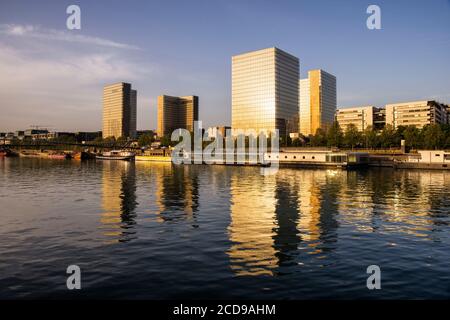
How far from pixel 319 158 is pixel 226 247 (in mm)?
100799

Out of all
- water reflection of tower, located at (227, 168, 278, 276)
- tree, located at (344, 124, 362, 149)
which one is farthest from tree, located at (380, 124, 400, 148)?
water reflection of tower, located at (227, 168, 278, 276)

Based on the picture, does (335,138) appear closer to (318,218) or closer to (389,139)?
(389,139)

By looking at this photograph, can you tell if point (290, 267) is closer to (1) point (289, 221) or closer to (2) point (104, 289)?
(2) point (104, 289)

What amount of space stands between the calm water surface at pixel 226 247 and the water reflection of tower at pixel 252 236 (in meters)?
0.08

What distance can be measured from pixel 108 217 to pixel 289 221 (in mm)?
17262

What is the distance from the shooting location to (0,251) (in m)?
23.8

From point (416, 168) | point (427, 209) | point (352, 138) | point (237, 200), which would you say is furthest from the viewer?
point (352, 138)

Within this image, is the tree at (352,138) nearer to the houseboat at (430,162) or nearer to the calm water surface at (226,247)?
the houseboat at (430,162)

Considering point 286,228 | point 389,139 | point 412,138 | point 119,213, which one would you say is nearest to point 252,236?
point 286,228

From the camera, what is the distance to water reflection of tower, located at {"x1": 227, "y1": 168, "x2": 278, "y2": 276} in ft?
68.7

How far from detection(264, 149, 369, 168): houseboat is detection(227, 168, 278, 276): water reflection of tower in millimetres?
73051

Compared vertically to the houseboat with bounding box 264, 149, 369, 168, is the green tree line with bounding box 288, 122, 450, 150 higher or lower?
higher

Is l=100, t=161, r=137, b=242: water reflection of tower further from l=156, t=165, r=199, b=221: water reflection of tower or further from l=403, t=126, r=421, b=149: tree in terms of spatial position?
l=403, t=126, r=421, b=149: tree

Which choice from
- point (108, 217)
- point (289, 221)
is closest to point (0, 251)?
point (108, 217)
